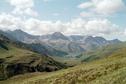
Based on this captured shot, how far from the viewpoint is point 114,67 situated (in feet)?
149

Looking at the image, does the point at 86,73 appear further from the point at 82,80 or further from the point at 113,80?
the point at 113,80

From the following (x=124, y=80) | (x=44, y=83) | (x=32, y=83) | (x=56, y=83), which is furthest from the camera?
(x=32, y=83)

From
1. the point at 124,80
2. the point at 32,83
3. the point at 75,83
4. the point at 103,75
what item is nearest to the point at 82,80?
the point at 75,83

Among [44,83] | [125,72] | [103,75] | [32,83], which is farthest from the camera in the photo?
[32,83]

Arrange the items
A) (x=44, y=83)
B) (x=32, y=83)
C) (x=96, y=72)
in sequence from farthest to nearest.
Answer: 1. (x=32, y=83)
2. (x=44, y=83)
3. (x=96, y=72)

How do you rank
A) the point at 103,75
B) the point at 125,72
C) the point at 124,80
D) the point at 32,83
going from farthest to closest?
the point at 32,83 → the point at 103,75 → the point at 125,72 → the point at 124,80

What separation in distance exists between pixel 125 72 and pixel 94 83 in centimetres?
483

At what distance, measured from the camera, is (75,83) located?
1786 inches

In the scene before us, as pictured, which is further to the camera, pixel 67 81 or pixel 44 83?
pixel 44 83

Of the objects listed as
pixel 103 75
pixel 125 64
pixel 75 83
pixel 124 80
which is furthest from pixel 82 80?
pixel 124 80

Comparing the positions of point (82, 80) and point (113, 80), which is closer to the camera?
point (113, 80)

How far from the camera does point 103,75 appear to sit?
43.0 metres

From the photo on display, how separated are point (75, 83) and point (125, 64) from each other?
8923 mm

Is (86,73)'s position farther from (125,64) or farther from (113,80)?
(113,80)
